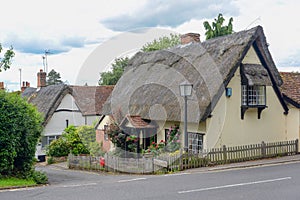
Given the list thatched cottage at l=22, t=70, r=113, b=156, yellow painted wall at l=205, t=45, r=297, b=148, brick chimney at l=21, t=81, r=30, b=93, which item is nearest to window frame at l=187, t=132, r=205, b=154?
yellow painted wall at l=205, t=45, r=297, b=148

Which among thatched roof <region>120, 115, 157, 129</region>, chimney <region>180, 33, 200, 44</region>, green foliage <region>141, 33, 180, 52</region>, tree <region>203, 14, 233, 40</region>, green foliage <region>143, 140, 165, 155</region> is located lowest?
green foliage <region>143, 140, 165, 155</region>

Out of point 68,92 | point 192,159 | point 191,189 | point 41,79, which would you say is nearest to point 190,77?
point 192,159

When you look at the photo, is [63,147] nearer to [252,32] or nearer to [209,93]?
[209,93]

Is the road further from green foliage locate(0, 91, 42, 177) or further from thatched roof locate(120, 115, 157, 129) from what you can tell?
thatched roof locate(120, 115, 157, 129)

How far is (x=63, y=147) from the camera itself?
28547 mm

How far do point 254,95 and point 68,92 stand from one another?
20.7 metres

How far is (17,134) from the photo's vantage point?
14.2m

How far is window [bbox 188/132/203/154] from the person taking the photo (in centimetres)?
1991

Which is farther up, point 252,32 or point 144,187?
point 252,32

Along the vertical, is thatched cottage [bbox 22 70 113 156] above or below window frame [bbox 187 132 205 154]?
above

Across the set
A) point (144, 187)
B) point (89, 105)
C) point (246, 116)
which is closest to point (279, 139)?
point (246, 116)

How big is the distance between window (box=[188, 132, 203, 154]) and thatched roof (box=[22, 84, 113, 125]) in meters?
18.1

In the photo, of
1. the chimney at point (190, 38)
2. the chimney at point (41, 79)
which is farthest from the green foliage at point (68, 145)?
the chimney at point (41, 79)

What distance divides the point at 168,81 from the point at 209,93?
489 centimetres
